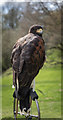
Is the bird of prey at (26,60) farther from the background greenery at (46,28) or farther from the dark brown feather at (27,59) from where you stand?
the background greenery at (46,28)

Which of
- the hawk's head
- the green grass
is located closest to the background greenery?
the green grass

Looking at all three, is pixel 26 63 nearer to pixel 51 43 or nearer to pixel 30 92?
pixel 30 92

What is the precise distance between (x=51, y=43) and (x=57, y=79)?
0.95m

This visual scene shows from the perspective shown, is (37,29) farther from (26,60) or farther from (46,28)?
(46,28)

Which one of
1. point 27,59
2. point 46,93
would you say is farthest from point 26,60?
point 46,93

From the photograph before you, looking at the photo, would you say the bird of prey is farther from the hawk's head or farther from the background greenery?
the background greenery

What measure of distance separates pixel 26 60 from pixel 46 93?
9.64 feet

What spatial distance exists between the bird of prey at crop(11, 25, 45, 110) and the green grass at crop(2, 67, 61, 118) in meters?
0.50

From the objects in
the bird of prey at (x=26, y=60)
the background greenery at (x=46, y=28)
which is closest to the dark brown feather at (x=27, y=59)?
the bird of prey at (x=26, y=60)

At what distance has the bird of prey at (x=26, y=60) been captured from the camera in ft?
5.23

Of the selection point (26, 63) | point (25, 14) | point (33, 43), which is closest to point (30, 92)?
point (26, 63)

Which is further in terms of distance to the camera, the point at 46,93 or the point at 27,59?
the point at 46,93

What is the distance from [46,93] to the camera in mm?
4422

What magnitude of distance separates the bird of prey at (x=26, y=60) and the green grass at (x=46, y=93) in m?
0.50
